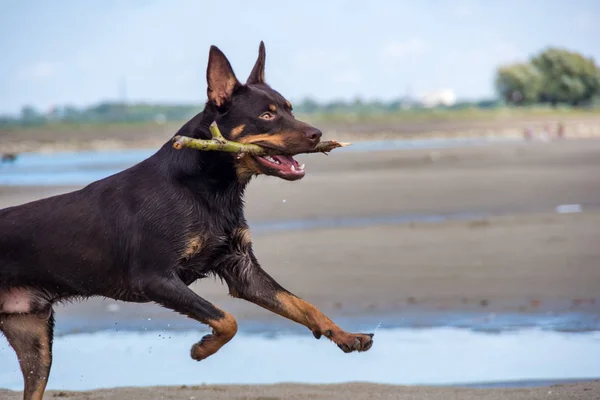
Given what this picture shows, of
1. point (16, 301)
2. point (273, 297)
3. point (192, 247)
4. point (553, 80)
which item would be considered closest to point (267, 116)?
point (192, 247)

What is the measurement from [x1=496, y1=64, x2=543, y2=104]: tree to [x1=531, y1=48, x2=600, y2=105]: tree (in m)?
0.57

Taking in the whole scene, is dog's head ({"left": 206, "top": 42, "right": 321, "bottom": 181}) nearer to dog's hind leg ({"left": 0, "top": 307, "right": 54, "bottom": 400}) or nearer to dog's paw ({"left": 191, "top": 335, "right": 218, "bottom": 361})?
dog's paw ({"left": 191, "top": 335, "right": 218, "bottom": 361})

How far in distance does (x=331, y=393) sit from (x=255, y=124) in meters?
2.03

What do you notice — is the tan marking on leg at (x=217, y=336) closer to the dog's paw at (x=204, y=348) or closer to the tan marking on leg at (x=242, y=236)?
the dog's paw at (x=204, y=348)

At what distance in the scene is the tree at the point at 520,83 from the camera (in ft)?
284

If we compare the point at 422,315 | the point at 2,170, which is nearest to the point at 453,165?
the point at 2,170

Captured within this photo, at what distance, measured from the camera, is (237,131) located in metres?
6.33

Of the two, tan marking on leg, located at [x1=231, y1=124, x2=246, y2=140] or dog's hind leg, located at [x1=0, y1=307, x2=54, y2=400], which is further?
dog's hind leg, located at [x1=0, y1=307, x2=54, y2=400]

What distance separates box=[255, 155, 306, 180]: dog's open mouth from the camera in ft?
20.5

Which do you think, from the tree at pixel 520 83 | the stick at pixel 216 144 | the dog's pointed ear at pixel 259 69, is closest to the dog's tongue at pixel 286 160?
the stick at pixel 216 144

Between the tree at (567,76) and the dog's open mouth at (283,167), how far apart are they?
3179 inches

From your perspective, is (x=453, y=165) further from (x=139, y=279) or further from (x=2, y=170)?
(x=139, y=279)

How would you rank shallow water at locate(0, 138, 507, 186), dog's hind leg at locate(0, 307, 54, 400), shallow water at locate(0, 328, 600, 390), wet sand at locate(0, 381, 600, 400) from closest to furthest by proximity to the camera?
1. dog's hind leg at locate(0, 307, 54, 400)
2. wet sand at locate(0, 381, 600, 400)
3. shallow water at locate(0, 328, 600, 390)
4. shallow water at locate(0, 138, 507, 186)

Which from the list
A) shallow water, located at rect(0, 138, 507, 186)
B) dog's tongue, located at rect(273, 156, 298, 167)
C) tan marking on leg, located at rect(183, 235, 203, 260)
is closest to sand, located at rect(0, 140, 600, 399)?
tan marking on leg, located at rect(183, 235, 203, 260)
